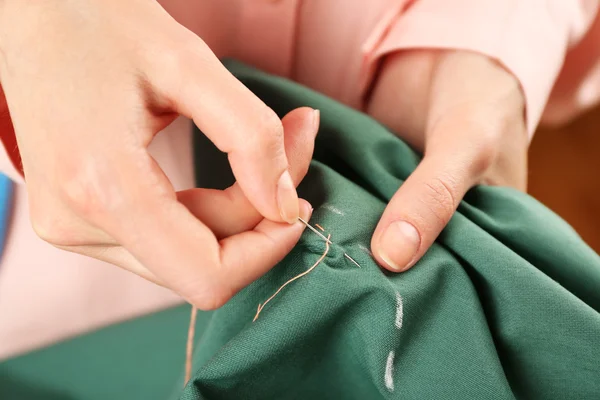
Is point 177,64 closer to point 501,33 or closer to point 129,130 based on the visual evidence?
point 129,130

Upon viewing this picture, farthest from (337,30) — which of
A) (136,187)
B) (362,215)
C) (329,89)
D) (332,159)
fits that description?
(136,187)

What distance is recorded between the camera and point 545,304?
1.31 feet

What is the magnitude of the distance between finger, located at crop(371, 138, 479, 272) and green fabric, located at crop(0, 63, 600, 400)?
0.04 feet

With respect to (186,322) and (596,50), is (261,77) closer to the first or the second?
(186,322)

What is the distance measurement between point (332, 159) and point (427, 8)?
0.88 ft

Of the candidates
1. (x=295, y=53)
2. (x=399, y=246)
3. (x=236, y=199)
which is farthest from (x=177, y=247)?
(x=295, y=53)

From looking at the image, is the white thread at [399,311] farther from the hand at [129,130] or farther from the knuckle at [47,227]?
the knuckle at [47,227]

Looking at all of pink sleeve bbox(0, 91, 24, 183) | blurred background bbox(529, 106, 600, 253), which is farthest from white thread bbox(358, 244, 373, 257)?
blurred background bbox(529, 106, 600, 253)

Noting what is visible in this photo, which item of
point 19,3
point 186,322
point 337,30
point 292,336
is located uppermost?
point 19,3

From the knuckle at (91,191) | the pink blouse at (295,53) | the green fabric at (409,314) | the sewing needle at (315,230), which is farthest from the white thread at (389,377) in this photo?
the pink blouse at (295,53)

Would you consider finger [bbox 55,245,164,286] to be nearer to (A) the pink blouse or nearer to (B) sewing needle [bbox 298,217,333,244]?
(B) sewing needle [bbox 298,217,333,244]

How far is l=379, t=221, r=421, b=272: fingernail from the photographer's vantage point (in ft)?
1.33

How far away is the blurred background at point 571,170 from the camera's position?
1.06 metres

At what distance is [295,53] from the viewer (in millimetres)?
720
